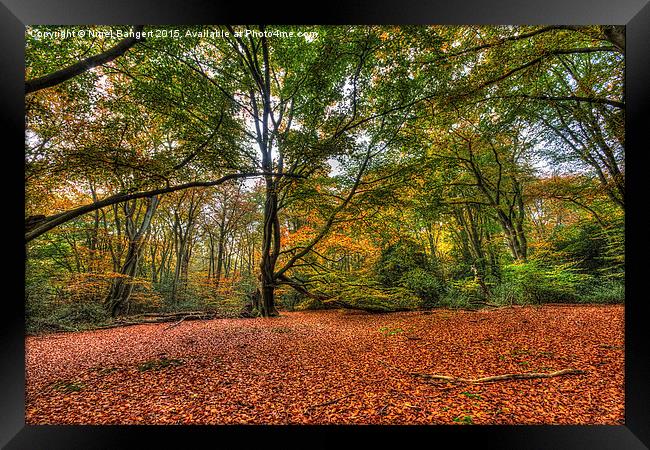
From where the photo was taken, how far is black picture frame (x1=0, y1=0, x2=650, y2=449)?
1.70m

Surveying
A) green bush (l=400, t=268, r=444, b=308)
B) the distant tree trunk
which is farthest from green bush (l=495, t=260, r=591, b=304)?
the distant tree trunk

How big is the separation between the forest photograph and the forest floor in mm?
22

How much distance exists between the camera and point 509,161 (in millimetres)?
4285

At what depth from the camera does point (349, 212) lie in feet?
17.5

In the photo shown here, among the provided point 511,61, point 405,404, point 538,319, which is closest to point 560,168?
point 511,61

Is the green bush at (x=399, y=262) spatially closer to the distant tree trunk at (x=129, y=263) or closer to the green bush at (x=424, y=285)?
the green bush at (x=424, y=285)

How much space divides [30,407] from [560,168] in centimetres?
780

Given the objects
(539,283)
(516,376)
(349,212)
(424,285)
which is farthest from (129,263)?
(539,283)

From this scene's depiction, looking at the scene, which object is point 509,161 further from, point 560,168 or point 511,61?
point 511,61
